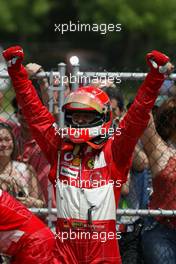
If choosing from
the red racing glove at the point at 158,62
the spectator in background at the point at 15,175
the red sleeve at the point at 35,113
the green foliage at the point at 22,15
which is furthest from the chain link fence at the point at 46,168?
the green foliage at the point at 22,15

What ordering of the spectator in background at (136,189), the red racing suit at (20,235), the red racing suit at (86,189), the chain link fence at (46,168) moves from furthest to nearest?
1. the spectator in background at (136,189)
2. the chain link fence at (46,168)
3. the red racing suit at (86,189)
4. the red racing suit at (20,235)

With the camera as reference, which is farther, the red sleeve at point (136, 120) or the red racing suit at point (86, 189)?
the red racing suit at point (86, 189)

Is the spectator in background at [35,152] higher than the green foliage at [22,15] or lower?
lower

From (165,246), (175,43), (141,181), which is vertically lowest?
(165,246)

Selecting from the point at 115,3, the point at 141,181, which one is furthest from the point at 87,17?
the point at 141,181

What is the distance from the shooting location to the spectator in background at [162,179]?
23.2ft

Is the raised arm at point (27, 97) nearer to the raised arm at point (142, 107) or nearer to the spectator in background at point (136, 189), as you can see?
the raised arm at point (142, 107)

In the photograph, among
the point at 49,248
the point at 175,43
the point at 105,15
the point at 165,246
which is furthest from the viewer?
the point at 175,43

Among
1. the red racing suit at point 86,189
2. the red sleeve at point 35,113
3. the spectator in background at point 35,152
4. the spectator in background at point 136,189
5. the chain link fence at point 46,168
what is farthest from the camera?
the spectator in background at point 136,189

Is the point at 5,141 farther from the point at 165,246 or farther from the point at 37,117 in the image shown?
the point at 165,246

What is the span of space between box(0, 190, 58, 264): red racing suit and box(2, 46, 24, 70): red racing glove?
87cm

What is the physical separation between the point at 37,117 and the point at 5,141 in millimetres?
993

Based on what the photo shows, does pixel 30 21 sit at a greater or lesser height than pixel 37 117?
greater

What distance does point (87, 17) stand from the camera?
32344 mm
